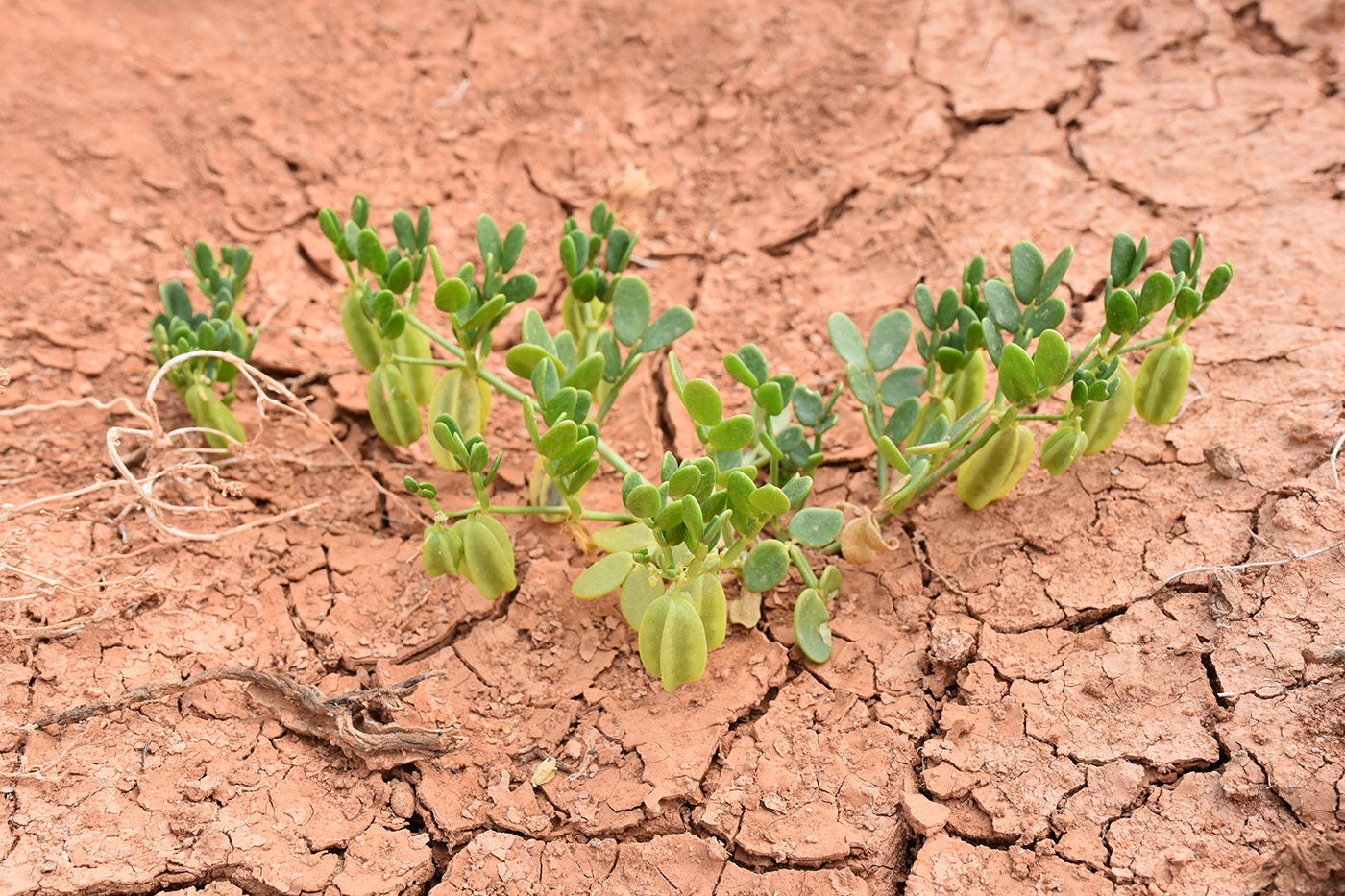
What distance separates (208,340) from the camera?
2422mm

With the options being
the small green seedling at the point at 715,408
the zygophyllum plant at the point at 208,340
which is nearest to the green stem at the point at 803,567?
the small green seedling at the point at 715,408

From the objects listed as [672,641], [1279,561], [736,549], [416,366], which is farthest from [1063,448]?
[416,366]

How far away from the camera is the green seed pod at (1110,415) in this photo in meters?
2.25

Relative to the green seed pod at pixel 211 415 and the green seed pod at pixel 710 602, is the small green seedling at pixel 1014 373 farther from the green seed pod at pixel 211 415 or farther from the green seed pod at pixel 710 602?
the green seed pod at pixel 211 415

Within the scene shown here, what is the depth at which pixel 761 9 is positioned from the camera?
3.82 meters

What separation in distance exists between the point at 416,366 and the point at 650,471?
0.66 m

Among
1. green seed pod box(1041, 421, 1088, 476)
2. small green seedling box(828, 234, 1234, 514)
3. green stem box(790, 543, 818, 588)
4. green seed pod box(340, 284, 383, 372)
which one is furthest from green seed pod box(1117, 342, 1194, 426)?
green seed pod box(340, 284, 383, 372)

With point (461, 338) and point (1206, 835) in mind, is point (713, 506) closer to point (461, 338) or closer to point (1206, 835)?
point (461, 338)

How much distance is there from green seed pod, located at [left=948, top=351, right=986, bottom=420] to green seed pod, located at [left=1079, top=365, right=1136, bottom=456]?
251 millimetres

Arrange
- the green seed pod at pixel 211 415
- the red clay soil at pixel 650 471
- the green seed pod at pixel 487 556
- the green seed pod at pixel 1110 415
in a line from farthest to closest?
1. the green seed pod at pixel 211 415
2. the green seed pod at pixel 1110 415
3. the green seed pod at pixel 487 556
4. the red clay soil at pixel 650 471

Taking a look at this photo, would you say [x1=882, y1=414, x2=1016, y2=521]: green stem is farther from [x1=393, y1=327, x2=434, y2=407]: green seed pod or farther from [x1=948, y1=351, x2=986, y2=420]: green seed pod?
[x1=393, y1=327, x2=434, y2=407]: green seed pod

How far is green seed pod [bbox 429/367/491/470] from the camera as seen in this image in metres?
2.37

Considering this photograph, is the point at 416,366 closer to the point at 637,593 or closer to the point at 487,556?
the point at 487,556

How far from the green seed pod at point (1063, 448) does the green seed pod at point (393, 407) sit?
151 centimetres
